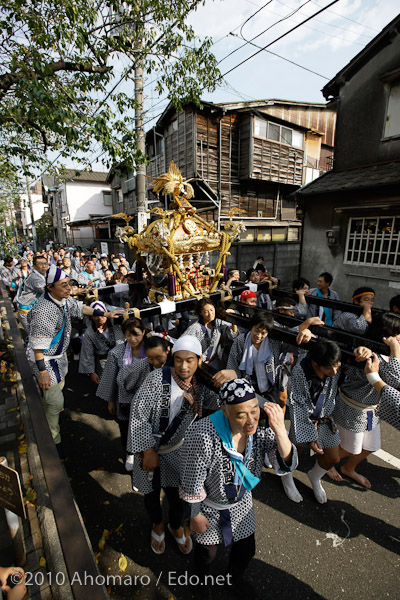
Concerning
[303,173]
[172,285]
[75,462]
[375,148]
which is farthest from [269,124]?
[75,462]

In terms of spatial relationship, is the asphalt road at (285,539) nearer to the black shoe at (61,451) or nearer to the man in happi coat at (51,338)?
the black shoe at (61,451)

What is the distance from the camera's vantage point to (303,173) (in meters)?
18.1

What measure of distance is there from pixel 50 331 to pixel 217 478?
2.51 m

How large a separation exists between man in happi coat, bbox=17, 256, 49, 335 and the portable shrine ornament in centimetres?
202

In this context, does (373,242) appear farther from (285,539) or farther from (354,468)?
(285,539)

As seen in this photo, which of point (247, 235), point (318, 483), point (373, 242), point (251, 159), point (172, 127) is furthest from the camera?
point (247, 235)

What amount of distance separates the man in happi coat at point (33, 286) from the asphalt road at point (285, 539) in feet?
12.0

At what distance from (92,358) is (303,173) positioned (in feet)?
59.8

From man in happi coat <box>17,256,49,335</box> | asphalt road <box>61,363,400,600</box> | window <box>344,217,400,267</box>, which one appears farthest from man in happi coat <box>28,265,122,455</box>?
window <box>344,217,400,267</box>

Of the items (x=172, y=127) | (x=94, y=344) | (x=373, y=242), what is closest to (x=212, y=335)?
(x=94, y=344)

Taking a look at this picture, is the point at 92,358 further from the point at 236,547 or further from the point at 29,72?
the point at 29,72

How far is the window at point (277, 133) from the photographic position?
15.4 m

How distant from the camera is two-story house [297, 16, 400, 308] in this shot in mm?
7934

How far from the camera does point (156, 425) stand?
7.54ft
